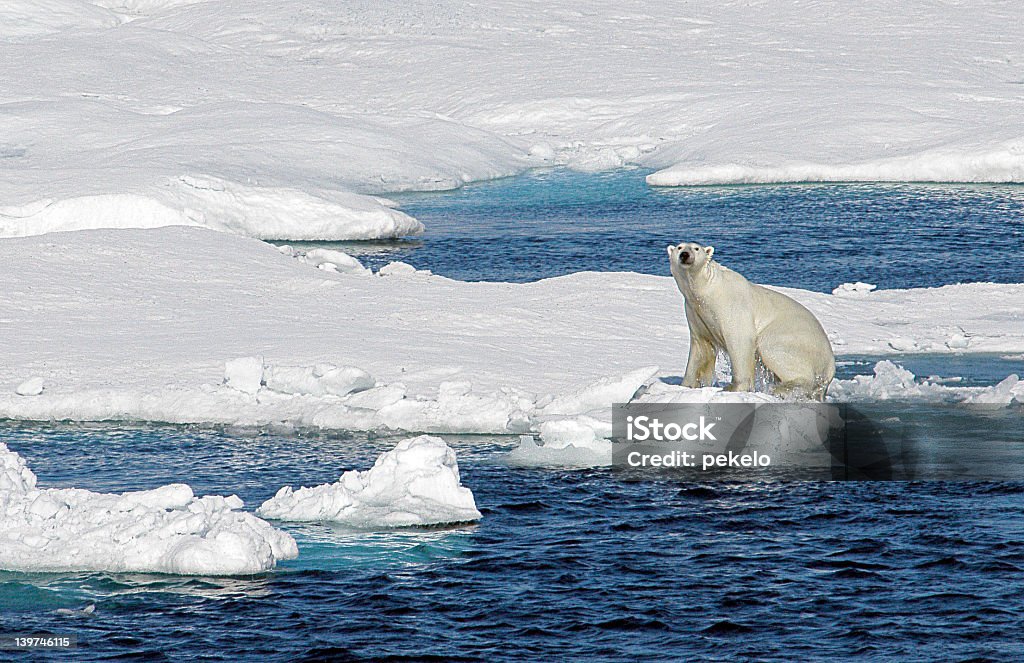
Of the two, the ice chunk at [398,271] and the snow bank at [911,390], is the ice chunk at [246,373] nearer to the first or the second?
the snow bank at [911,390]

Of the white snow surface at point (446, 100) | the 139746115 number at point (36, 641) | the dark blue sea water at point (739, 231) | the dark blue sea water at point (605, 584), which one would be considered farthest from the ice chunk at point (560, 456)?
the white snow surface at point (446, 100)

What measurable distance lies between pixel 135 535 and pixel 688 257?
4.65 metres

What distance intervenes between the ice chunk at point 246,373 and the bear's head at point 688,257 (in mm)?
3776

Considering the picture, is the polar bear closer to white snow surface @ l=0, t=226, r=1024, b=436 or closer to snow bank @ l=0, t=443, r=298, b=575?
white snow surface @ l=0, t=226, r=1024, b=436

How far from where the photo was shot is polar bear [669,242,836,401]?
436 inches

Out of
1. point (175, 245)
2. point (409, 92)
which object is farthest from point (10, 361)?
point (409, 92)

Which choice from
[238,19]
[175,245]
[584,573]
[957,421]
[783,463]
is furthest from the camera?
[238,19]

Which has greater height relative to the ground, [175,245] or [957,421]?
[175,245]

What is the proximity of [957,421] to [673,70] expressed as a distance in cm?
3563

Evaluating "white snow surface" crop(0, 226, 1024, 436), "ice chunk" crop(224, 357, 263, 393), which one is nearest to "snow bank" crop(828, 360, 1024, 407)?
"white snow surface" crop(0, 226, 1024, 436)

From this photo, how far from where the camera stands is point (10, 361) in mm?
13320

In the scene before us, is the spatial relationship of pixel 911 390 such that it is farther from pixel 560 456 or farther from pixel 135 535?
pixel 135 535

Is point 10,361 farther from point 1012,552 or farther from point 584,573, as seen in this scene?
point 1012,552

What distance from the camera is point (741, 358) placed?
11.1 meters
